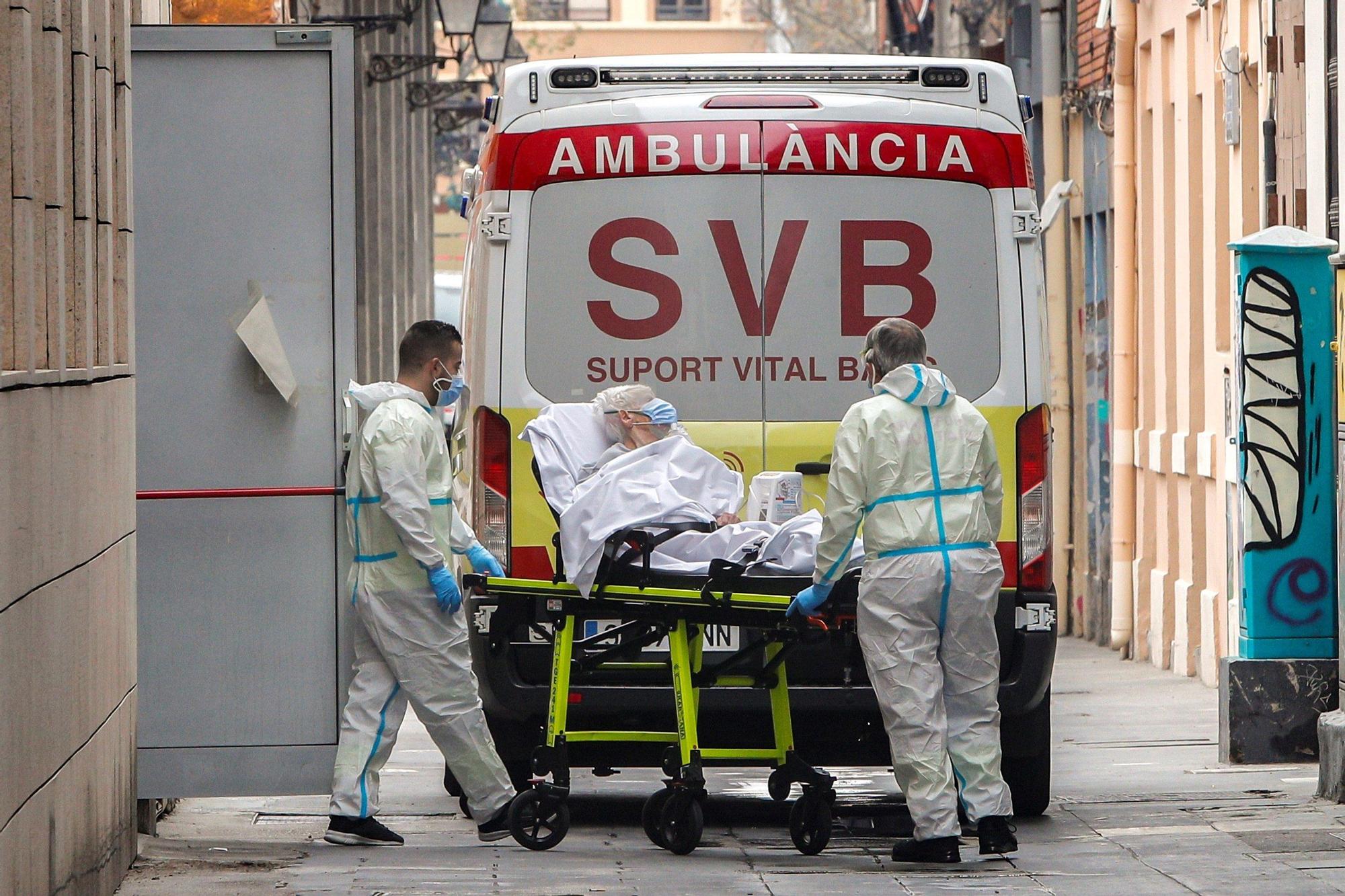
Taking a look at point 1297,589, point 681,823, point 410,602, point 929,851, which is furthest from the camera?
point 1297,589

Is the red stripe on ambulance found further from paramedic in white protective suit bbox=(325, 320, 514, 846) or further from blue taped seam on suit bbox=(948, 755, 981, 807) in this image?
blue taped seam on suit bbox=(948, 755, 981, 807)

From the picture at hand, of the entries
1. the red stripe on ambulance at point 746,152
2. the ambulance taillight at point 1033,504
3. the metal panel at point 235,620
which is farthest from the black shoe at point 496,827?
the red stripe on ambulance at point 746,152

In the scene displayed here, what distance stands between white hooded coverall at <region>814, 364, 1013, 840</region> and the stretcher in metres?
0.24

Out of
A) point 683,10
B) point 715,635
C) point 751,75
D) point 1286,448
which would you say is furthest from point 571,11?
point 715,635

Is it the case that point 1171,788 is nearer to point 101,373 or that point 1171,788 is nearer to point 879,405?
point 879,405

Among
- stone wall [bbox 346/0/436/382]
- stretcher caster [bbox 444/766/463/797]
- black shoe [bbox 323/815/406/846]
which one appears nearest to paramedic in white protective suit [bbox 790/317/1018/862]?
black shoe [bbox 323/815/406/846]

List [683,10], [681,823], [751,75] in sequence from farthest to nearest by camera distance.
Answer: [683,10] → [751,75] → [681,823]

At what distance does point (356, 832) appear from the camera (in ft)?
27.2

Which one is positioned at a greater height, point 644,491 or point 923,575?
point 644,491

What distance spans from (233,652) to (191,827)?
3.35 ft

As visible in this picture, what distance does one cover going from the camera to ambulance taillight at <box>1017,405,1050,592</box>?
8438 millimetres

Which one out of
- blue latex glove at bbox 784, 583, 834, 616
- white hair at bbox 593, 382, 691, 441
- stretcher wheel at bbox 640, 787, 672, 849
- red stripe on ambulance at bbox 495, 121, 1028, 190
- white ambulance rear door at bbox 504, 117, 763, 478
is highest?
red stripe on ambulance at bbox 495, 121, 1028, 190

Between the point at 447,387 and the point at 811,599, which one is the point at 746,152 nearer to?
the point at 447,387

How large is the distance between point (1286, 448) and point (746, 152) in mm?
3075
